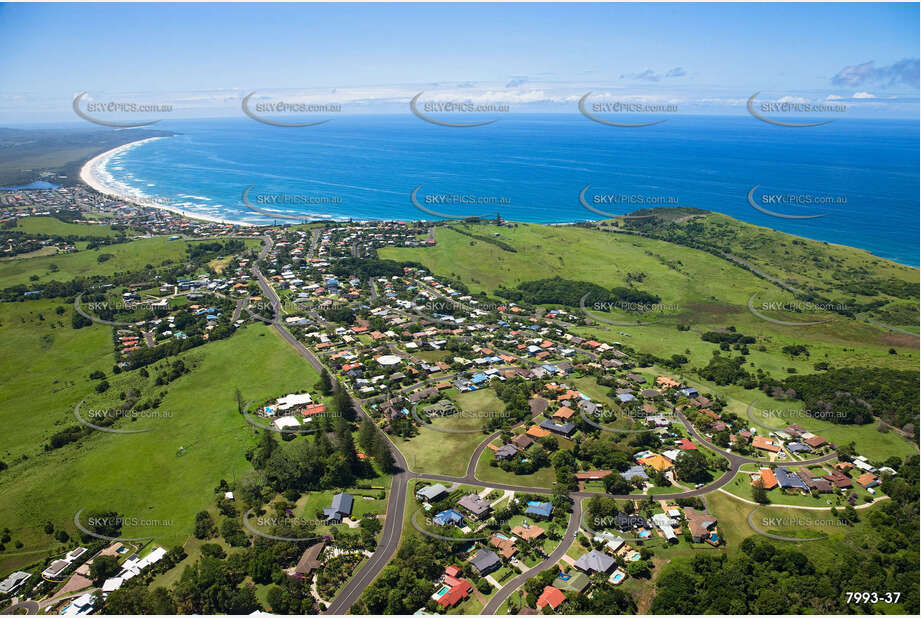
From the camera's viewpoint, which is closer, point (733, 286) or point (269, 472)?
point (269, 472)

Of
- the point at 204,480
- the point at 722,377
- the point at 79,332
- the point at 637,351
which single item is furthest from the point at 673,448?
the point at 79,332

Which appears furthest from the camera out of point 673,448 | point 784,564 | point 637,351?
point 637,351

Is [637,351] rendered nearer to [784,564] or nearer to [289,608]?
[784,564]

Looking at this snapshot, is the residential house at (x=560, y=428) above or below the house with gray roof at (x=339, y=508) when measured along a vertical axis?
above

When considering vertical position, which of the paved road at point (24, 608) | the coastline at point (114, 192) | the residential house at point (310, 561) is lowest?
the paved road at point (24, 608)

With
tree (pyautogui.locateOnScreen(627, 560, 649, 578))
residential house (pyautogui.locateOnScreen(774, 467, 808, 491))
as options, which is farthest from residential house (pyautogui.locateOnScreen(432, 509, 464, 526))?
residential house (pyautogui.locateOnScreen(774, 467, 808, 491))

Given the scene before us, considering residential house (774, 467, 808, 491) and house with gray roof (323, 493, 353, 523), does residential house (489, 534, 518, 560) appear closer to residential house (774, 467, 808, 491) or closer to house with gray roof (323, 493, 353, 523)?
house with gray roof (323, 493, 353, 523)

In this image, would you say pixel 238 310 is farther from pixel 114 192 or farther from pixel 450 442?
pixel 114 192

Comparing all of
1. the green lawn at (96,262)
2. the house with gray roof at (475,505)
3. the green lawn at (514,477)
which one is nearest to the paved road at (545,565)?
the green lawn at (514,477)

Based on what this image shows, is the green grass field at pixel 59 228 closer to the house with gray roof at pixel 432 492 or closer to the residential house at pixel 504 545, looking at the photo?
the house with gray roof at pixel 432 492
